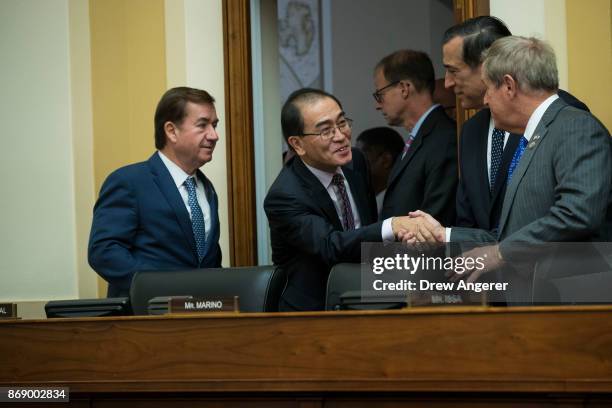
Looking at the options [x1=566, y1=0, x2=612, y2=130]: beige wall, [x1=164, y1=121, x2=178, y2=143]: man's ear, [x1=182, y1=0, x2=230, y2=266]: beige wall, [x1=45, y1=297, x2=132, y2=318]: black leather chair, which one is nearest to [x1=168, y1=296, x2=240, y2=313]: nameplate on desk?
[x1=45, y1=297, x2=132, y2=318]: black leather chair

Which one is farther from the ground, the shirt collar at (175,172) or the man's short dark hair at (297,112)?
the man's short dark hair at (297,112)

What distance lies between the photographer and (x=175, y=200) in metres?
4.70

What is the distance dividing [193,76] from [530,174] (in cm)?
238

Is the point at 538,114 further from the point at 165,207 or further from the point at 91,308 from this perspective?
the point at 165,207

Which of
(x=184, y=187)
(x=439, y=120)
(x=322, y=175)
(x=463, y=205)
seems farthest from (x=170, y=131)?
(x=463, y=205)

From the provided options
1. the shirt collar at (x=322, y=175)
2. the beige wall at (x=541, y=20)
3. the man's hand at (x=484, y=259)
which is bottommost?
the man's hand at (x=484, y=259)

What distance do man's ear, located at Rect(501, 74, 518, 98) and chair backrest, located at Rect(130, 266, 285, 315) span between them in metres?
0.91

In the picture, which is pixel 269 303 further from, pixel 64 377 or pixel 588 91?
pixel 588 91

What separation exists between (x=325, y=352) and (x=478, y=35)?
164 centimetres

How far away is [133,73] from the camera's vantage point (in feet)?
18.5

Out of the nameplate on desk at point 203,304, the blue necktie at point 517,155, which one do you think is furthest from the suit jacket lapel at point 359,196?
the nameplate on desk at point 203,304

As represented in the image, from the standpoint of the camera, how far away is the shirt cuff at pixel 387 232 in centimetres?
423

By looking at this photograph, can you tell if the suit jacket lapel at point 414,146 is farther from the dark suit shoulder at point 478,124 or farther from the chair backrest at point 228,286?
the chair backrest at point 228,286

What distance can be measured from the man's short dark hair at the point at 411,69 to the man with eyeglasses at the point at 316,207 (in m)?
0.39
